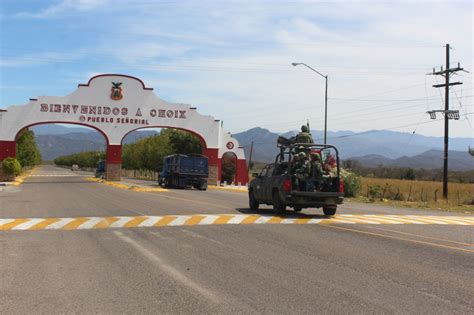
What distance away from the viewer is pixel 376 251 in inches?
402

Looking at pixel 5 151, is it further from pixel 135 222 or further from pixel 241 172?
pixel 135 222

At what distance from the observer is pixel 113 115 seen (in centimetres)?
5291

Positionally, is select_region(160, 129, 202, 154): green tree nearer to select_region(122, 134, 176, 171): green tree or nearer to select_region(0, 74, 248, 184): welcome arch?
select_region(122, 134, 176, 171): green tree

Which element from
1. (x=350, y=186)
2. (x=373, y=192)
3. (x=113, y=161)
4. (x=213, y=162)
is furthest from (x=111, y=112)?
(x=373, y=192)

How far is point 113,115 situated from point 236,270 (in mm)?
46448

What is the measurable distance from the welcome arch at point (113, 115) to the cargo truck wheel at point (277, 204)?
122 feet

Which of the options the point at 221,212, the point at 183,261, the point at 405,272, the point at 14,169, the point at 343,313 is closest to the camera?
the point at 343,313

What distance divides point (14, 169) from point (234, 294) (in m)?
45.7

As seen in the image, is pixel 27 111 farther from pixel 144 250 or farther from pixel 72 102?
pixel 144 250

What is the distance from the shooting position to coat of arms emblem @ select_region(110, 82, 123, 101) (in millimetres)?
52812

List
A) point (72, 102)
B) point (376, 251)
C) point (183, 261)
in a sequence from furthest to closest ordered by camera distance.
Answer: point (72, 102), point (376, 251), point (183, 261)

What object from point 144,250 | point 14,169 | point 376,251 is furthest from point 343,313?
point 14,169

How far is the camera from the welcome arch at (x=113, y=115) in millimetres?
49688

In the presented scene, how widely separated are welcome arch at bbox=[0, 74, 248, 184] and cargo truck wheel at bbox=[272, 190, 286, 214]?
37.3 metres
